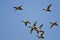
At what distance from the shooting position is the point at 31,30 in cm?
3759

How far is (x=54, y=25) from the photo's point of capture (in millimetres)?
36906

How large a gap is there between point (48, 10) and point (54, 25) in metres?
1.19

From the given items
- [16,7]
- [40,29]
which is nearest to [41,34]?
[40,29]

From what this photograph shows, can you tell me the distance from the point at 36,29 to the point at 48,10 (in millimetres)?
1939

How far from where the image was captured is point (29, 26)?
38.5 m

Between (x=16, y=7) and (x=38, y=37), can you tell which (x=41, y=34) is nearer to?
(x=38, y=37)

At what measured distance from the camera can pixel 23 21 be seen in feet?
126

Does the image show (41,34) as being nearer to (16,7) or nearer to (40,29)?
(40,29)

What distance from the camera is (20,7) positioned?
36406 millimetres

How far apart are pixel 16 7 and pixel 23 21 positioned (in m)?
1.93

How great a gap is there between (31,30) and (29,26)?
96 cm

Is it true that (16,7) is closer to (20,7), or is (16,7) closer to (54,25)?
(20,7)

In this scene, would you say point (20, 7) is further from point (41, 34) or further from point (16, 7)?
point (41, 34)

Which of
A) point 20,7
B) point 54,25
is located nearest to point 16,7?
point 20,7
